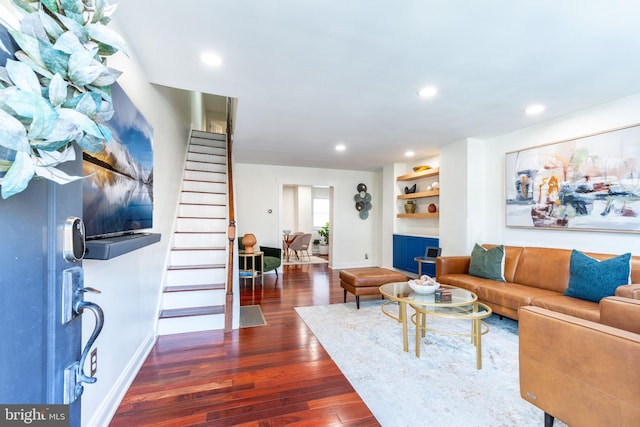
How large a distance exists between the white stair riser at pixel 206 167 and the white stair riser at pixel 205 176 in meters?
0.14

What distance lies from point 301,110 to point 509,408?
10.1ft

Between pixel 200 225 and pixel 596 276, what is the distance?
4362 millimetres

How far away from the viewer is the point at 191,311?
116 inches

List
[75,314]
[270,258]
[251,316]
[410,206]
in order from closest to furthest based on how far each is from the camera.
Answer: [75,314], [251,316], [270,258], [410,206]

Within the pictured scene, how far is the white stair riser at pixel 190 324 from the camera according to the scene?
2.81 metres

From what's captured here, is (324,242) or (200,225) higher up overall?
(200,225)

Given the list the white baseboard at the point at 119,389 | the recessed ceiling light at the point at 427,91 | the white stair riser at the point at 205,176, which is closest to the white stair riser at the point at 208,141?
the white stair riser at the point at 205,176

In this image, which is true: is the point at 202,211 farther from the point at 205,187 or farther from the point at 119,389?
the point at 119,389

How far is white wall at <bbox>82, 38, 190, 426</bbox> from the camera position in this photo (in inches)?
61.0

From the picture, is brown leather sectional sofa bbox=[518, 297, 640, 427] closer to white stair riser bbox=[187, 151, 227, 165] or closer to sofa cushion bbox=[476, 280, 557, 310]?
sofa cushion bbox=[476, 280, 557, 310]

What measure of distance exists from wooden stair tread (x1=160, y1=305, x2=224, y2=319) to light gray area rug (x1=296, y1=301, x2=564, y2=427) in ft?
3.33

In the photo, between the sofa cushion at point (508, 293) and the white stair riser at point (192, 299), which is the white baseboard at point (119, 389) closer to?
the white stair riser at point (192, 299)

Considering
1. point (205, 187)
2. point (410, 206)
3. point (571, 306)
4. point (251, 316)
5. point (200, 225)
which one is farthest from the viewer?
point (410, 206)

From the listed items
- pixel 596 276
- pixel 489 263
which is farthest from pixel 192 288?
pixel 596 276
